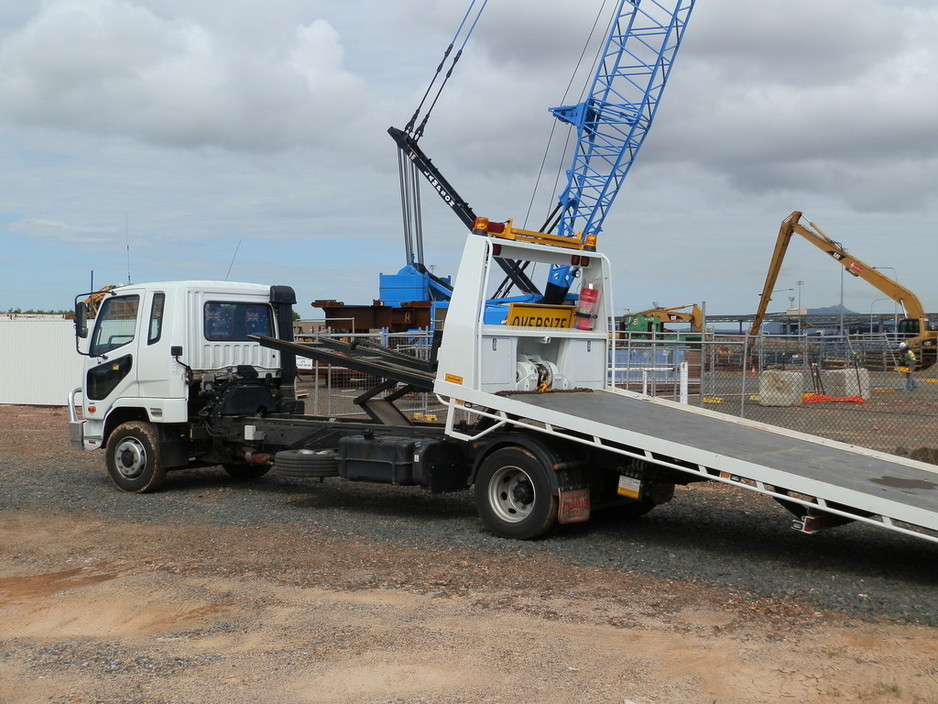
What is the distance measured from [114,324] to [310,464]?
361 centimetres

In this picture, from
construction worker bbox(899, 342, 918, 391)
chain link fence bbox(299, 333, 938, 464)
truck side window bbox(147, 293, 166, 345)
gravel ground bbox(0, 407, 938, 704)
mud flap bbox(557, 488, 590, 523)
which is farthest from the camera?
construction worker bbox(899, 342, 918, 391)

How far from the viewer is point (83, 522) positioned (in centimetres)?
1058

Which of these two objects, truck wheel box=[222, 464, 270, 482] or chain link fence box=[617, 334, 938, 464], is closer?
truck wheel box=[222, 464, 270, 482]

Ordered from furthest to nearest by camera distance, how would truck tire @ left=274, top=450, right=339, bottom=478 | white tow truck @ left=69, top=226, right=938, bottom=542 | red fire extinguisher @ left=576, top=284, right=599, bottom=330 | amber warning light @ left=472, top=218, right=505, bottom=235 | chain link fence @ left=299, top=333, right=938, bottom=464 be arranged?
chain link fence @ left=299, top=333, right=938, bottom=464
red fire extinguisher @ left=576, top=284, right=599, bottom=330
truck tire @ left=274, top=450, right=339, bottom=478
amber warning light @ left=472, top=218, right=505, bottom=235
white tow truck @ left=69, top=226, right=938, bottom=542

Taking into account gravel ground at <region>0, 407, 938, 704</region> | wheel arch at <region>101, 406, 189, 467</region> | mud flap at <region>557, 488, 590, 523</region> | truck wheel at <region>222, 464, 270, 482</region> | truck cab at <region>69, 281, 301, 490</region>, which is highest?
truck cab at <region>69, 281, 301, 490</region>

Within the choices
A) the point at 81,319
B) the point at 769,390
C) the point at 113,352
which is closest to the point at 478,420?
the point at 113,352

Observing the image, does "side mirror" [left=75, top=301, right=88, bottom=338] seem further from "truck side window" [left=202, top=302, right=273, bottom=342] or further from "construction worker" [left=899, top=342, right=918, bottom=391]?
"construction worker" [left=899, top=342, right=918, bottom=391]

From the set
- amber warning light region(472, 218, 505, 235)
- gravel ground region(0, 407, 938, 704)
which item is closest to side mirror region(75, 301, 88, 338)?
gravel ground region(0, 407, 938, 704)

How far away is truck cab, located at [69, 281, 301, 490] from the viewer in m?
12.0

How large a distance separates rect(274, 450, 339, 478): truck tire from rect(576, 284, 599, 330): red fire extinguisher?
3111 millimetres

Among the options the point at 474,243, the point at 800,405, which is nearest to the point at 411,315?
the point at 800,405

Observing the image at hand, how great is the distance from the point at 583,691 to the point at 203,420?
804 centimetres

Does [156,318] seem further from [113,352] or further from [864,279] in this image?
[864,279]

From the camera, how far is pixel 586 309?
36.7 feet
